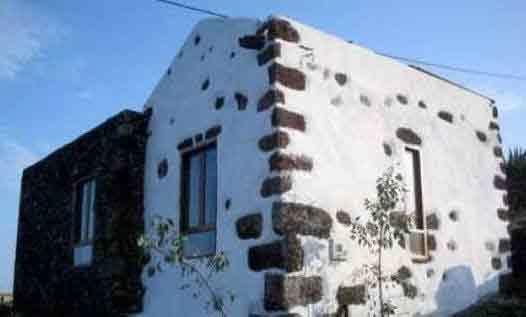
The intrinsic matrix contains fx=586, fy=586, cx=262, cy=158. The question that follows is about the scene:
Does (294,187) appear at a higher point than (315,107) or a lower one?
lower

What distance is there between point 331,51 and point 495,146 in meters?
3.54

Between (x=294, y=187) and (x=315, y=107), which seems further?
(x=315, y=107)

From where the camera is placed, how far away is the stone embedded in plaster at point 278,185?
550cm

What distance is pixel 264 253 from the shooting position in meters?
5.53

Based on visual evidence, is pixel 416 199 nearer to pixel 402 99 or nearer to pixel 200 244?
pixel 402 99

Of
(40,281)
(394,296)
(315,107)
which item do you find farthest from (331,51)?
(40,281)

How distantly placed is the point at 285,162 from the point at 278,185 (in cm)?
23

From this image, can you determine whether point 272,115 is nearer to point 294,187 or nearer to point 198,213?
point 294,187

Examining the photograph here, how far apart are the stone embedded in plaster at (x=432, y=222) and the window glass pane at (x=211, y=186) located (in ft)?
8.44

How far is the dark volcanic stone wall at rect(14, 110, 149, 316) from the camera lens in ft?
24.8

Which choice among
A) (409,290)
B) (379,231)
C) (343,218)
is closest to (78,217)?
(343,218)

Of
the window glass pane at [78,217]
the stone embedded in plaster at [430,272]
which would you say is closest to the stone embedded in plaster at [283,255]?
the stone embedded in plaster at [430,272]

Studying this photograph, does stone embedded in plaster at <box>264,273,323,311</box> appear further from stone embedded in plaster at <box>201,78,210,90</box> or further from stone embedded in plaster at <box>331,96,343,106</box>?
stone embedded in plaster at <box>201,78,210,90</box>

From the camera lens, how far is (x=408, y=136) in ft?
23.5
